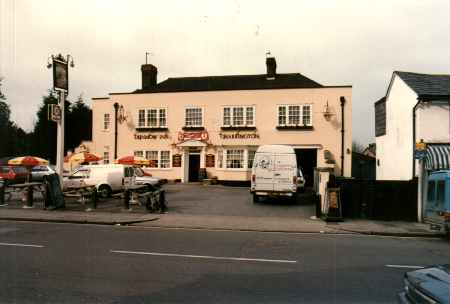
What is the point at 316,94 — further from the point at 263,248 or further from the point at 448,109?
the point at 263,248

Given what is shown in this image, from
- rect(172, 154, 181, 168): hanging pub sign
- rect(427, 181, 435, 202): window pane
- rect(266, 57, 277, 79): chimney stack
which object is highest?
rect(266, 57, 277, 79): chimney stack

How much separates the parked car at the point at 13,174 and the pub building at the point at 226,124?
5891 millimetres

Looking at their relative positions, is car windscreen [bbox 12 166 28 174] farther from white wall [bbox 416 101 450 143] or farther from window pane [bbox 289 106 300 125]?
white wall [bbox 416 101 450 143]

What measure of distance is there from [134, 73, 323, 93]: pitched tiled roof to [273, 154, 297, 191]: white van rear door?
1306cm

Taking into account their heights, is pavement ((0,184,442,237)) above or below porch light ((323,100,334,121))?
below

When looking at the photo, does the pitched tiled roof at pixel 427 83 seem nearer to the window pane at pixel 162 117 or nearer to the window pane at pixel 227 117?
the window pane at pixel 227 117

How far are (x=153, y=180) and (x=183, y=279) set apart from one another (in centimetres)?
2099

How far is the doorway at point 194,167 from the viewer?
35531mm

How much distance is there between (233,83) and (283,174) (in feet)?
55.7

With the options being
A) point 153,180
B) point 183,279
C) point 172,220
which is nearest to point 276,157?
point 172,220

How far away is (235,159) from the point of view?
34312 mm

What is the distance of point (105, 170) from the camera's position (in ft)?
Answer: 84.1

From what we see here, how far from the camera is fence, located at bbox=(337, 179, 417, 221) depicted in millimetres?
17812

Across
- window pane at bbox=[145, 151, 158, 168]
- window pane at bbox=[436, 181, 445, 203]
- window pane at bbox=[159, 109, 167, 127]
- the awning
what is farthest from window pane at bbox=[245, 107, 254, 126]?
window pane at bbox=[436, 181, 445, 203]
